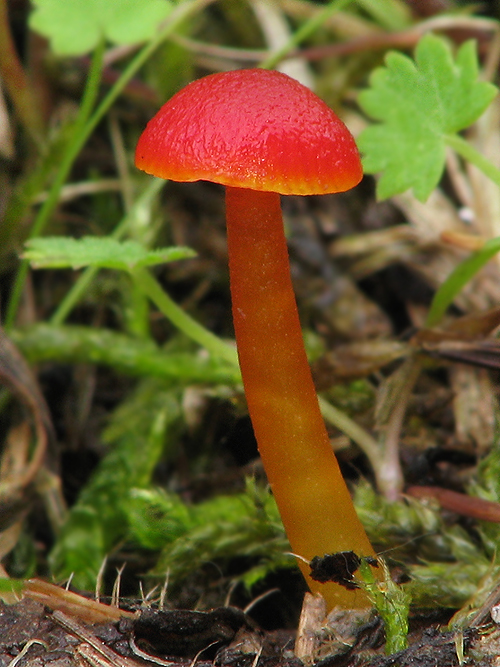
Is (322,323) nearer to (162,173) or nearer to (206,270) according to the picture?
(206,270)

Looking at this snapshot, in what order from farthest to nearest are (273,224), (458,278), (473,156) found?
(458,278)
(473,156)
(273,224)

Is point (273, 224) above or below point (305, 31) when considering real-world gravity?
below

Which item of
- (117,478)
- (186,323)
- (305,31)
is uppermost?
(305,31)

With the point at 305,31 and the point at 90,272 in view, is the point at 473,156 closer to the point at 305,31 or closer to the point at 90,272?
the point at 305,31

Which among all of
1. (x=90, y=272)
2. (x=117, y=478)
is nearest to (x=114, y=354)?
(x=90, y=272)

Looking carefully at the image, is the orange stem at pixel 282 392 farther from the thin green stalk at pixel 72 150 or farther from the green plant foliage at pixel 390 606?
the thin green stalk at pixel 72 150

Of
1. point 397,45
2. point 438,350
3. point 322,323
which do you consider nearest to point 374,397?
point 438,350

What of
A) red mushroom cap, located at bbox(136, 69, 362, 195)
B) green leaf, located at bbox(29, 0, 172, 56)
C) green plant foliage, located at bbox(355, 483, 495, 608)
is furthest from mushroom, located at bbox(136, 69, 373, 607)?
green leaf, located at bbox(29, 0, 172, 56)
